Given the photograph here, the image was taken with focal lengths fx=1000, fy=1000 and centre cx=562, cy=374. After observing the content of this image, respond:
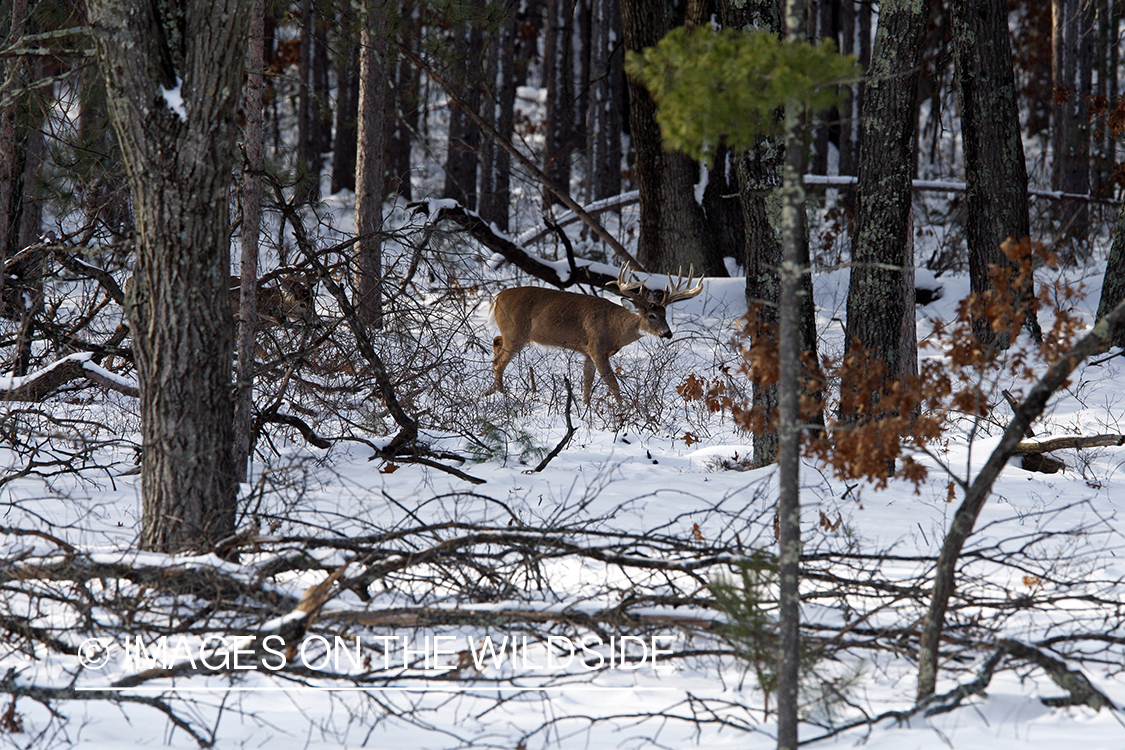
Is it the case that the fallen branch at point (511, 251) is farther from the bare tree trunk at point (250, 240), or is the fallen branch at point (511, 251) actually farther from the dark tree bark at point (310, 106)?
the dark tree bark at point (310, 106)

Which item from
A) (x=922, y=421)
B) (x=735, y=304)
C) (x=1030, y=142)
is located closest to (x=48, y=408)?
(x=922, y=421)

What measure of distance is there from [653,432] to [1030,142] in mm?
28757

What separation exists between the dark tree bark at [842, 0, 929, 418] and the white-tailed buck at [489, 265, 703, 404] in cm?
382

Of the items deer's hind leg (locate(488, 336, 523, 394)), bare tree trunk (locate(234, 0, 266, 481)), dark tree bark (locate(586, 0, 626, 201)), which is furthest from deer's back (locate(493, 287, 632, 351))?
dark tree bark (locate(586, 0, 626, 201))

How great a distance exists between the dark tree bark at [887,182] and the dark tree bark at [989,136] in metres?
4.46

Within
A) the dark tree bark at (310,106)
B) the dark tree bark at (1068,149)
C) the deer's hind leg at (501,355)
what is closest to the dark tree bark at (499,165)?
the dark tree bark at (310,106)

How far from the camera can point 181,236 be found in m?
3.92

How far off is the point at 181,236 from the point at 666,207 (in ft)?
31.4

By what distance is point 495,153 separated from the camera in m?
22.9

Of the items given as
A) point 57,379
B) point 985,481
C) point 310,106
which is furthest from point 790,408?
point 310,106

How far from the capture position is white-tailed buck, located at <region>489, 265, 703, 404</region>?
1046 centimetres

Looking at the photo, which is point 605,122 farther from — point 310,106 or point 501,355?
point 501,355

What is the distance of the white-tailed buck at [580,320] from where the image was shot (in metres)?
10.5

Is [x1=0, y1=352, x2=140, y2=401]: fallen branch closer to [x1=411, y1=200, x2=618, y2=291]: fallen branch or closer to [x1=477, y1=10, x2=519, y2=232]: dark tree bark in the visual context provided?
[x1=411, y1=200, x2=618, y2=291]: fallen branch
